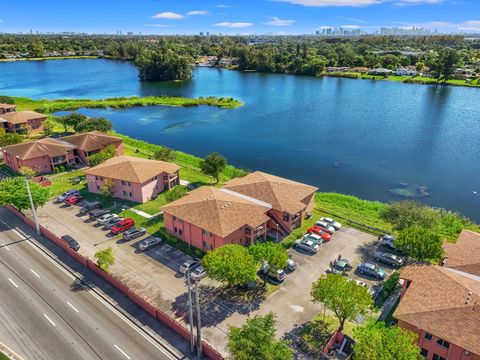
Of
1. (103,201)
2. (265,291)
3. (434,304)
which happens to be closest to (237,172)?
(103,201)

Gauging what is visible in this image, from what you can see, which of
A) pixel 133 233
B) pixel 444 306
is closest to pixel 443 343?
pixel 444 306

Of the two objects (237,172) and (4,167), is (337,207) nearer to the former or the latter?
(237,172)

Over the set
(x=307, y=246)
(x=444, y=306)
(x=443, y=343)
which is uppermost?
(x=444, y=306)

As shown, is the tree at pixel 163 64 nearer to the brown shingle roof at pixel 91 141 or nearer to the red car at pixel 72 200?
the brown shingle roof at pixel 91 141

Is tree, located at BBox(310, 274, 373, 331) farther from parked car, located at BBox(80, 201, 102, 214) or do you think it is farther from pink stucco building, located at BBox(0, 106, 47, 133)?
pink stucco building, located at BBox(0, 106, 47, 133)

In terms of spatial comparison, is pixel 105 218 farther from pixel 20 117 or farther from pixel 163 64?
pixel 163 64

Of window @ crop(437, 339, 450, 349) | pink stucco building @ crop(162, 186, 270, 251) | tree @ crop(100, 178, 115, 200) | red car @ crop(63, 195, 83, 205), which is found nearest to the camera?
window @ crop(437, 339, 450, 349)

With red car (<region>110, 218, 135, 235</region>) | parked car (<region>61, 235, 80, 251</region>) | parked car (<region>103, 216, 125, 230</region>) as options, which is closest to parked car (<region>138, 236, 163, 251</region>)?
red car (<region>110, 218, 135, 235</region>)
